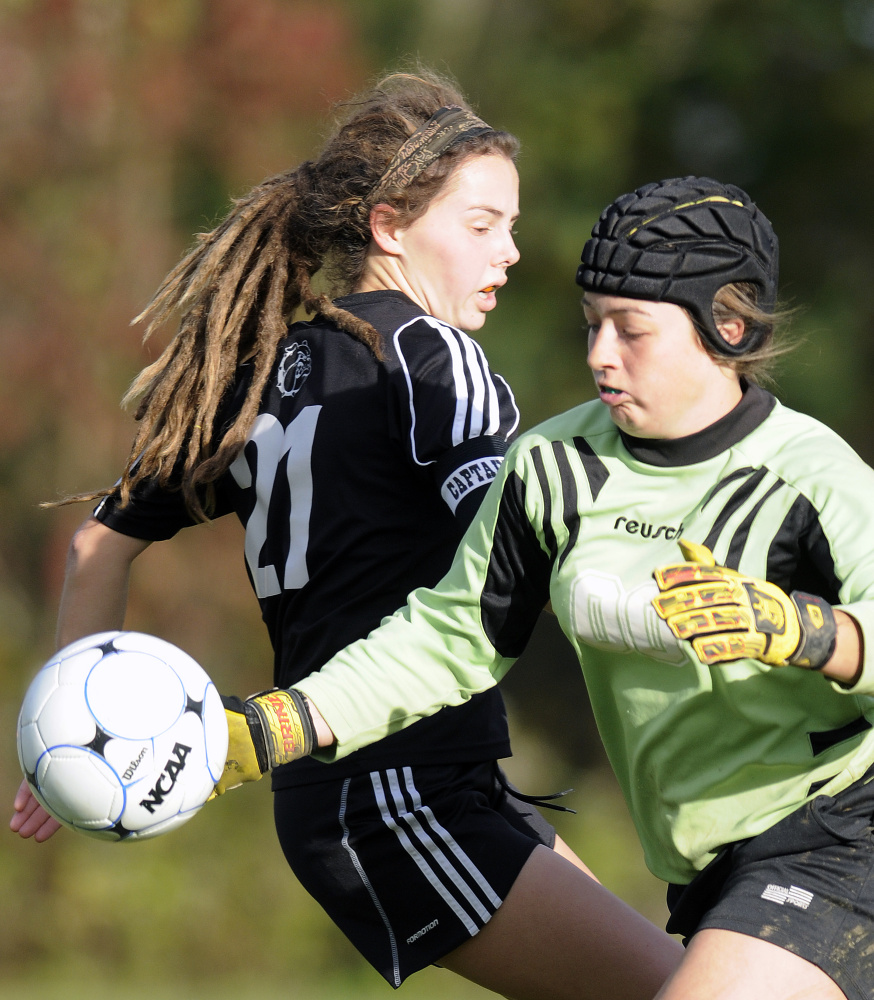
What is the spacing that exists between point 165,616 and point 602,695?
6.71 metres

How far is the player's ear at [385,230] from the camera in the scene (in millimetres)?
2912

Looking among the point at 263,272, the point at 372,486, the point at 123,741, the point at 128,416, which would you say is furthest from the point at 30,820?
the point at 128,416

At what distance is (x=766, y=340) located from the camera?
2256 mm

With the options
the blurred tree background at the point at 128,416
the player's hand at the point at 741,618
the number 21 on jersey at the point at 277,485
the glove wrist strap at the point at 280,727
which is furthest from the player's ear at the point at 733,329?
the blurred tree background at the point at 128,416

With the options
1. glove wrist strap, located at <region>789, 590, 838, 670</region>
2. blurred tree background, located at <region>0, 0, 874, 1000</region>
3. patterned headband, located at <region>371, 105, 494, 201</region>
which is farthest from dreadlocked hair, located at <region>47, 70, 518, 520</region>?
blurred tree background, located at <region>0, 0, 874, 1000</region>

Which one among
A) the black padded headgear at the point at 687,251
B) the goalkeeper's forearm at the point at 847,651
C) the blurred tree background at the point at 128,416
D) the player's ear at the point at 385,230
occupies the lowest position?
the blurred tree background at the point at 128,416

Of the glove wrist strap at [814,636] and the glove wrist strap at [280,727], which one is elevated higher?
the glove wrist strap at [814,636]

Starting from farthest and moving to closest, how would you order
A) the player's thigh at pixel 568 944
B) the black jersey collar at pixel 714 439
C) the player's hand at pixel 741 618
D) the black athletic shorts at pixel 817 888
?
the player's thigh at pixel 568 944 < the black jersey collar at pixel 714 439 < the black athletic shorts at pixel 817 888 < the player's hand at pixel 741 618

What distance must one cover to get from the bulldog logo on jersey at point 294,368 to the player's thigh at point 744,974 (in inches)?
55.5

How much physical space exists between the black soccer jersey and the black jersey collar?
0.37 m

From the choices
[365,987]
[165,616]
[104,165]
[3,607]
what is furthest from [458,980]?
[104,165]

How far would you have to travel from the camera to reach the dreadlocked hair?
2900 mm

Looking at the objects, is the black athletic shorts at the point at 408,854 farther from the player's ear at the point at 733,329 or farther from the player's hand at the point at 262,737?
the player's ear at the point at 733,329

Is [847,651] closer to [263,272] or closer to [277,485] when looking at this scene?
[277,485]
